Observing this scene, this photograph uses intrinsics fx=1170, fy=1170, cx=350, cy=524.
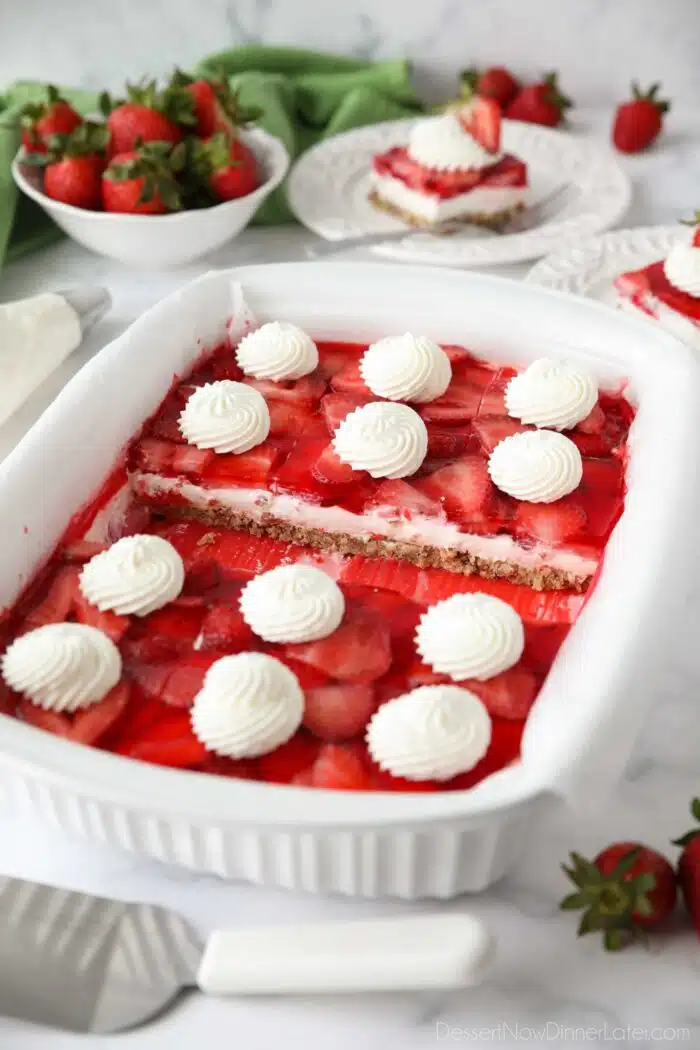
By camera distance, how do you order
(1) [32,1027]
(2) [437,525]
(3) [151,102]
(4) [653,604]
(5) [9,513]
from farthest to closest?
(3) [151,102] → (2) [437,525] → (5) [9,513] → (4) [653,604] → (1) [32,1027]

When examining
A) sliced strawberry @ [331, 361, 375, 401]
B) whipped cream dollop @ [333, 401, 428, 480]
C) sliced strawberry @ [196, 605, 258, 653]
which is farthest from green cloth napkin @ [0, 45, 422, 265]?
sliced strawberry @ [196, 605, 258, 653]

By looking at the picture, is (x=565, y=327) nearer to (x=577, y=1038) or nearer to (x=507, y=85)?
(x=577, y=1038)

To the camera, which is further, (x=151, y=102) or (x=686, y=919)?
(x=151, y=102)

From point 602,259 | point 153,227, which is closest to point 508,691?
point 602,259

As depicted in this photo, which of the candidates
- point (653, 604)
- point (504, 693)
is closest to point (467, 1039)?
point (504, 693)

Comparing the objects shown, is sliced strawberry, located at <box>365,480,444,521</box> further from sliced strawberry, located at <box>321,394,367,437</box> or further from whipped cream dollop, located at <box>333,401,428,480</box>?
sliced strawberry, located at <box>321,394,367,437</box>

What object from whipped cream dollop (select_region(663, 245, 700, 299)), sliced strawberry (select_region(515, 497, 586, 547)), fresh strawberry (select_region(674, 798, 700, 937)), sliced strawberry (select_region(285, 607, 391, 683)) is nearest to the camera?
fresh strawberry (select_region(674, 798, 700, 937))

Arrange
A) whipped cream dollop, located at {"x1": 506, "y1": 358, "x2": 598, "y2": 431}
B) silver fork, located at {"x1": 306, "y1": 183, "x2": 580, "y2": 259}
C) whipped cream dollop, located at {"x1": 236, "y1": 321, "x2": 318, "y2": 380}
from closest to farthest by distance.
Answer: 1. whipped cream dollop, located at {"x1": 506, "y1": 358, "x2": 598, "y2": 431}
2. whipped cream dollop, located at {"x1": 236, "y1": 321, "x2": 318, "y2": 380}
3. silver fork, located at {"x1": 306, "y1": 183, "x2": 580, "y2": 259}
